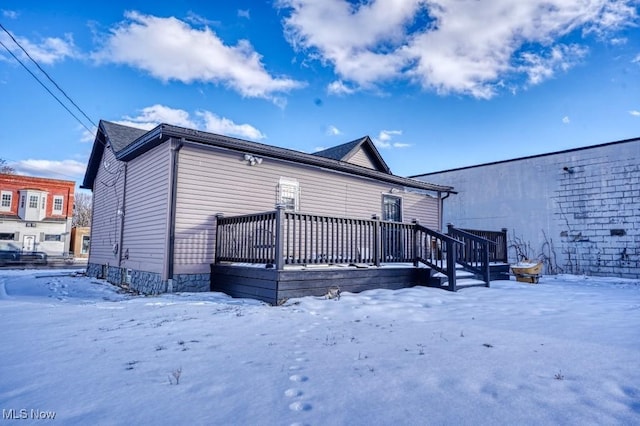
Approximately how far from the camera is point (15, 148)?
93.4 feet

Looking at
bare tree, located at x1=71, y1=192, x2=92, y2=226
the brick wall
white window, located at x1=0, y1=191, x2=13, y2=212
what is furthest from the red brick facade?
the brick wall

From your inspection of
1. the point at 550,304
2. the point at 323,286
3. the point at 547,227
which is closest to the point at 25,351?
the point at 323,286

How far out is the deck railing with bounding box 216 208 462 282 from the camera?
6398 mm

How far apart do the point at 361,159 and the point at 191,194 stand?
8.22m

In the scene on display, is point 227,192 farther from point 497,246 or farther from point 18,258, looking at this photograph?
point 18,258

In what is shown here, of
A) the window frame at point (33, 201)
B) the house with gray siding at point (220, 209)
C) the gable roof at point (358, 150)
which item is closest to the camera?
the house with gray siding at point (220, 209)

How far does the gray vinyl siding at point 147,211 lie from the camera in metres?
7.79

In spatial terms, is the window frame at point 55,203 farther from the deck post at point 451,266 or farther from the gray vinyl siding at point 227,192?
the deck post at point 451,266

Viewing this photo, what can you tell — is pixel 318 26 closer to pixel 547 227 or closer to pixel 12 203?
pixel 547 227

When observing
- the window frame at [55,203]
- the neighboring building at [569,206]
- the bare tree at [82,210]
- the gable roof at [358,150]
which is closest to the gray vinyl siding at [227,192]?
the gable roof at [358,150]

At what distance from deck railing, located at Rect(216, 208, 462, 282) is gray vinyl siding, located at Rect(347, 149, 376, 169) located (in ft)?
19.8

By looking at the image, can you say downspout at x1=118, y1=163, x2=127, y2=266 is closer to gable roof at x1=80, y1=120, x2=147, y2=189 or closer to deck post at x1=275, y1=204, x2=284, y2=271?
gable roof at x1=80, y1=120, x2=147, y2=189

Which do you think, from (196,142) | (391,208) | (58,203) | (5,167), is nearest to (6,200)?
(58,203)

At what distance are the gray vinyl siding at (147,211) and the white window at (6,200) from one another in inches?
1037
